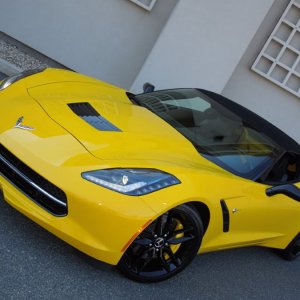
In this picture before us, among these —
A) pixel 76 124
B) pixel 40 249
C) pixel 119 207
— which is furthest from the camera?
pixel 76 124

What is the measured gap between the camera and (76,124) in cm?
374

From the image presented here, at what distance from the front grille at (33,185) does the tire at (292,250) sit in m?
2.50

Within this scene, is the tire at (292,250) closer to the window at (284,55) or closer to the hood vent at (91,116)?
the hood vent at (91,116)

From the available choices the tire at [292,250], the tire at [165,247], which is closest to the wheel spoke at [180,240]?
the tire at [165,247]

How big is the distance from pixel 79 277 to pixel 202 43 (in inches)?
198

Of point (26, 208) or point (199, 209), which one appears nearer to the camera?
point (26, 208)

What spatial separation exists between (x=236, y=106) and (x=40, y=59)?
4.50 metres

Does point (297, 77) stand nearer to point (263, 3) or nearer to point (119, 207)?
point (263, 3)

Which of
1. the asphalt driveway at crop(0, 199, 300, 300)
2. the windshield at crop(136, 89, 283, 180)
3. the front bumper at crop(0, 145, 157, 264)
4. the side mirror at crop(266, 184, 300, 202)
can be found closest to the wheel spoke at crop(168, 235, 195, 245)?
the asphalt driveway at crop(0, 199, 300, 300)

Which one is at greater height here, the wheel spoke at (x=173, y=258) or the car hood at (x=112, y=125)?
the car hood at (x=112, y=125)

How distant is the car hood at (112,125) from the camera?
360 cm

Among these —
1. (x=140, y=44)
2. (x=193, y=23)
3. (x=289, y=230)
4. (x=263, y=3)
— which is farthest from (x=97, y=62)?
(x=289, y=230)

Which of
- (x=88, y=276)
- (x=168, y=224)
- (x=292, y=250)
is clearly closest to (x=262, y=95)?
(x=292, y=250)

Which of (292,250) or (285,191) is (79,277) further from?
(292,250)
